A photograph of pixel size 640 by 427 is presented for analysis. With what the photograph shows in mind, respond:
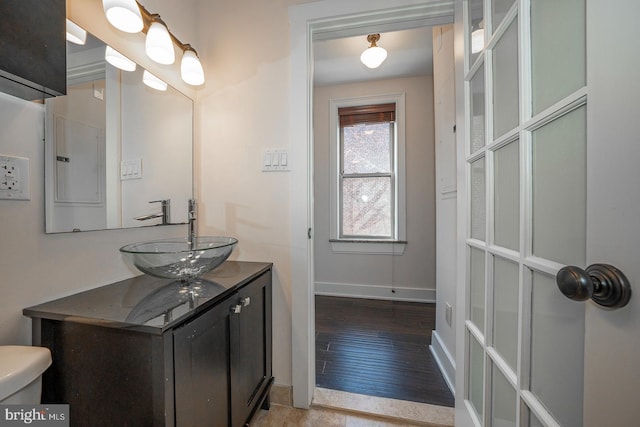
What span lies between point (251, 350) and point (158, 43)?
141cm

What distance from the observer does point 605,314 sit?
355 millimetres

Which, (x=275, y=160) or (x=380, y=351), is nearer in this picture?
(x=275, y=160)

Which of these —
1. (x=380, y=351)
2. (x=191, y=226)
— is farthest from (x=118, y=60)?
(x=380, y=351)

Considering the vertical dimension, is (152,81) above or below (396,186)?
above

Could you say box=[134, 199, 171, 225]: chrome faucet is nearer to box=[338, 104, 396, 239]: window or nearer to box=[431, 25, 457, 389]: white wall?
box=[431, 25, 457, 389]: white wall

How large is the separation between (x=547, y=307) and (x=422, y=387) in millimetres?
1225

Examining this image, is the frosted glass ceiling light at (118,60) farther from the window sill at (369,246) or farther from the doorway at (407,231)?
the window sill at (369,246)

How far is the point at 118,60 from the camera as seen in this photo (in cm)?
101

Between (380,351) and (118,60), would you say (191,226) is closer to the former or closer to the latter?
(118,60)

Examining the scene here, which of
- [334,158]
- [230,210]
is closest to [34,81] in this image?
[230,210]

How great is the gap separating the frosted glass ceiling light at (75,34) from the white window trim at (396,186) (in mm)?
2324

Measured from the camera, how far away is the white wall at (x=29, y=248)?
2.27 ft

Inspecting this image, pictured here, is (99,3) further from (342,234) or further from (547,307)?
(342,234)

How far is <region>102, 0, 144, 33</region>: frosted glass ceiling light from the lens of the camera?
889mm
